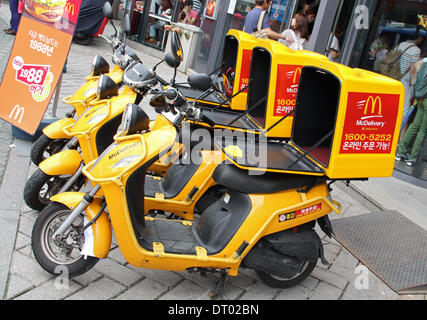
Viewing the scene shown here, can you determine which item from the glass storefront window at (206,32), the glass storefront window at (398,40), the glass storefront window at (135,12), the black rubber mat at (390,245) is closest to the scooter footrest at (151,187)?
the black rubber mat at (390,245)

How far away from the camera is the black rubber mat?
371cm

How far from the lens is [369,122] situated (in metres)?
3.00

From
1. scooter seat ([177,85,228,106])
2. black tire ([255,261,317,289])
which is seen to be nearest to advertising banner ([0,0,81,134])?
scooter seat ([177,85,228,106])

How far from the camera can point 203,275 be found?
3213 mm

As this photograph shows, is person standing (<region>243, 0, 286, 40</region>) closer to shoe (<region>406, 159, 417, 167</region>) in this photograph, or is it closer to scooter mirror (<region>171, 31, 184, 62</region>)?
shoe (<region>406, 159, 417, 167</region>)

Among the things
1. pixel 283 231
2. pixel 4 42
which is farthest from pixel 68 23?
pixel 4 42

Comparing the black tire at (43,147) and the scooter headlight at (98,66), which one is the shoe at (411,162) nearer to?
the scooter headlight at (98,66)

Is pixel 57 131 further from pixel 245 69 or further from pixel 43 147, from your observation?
pixel 245 69

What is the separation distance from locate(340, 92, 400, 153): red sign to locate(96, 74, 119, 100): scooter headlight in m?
1.97

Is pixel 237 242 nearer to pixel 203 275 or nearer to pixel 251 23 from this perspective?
pixel 203 275

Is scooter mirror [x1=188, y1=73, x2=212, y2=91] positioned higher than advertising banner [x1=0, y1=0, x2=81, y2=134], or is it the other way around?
scooter mirror [x1=188, y1=73, x2=212, y2=91]

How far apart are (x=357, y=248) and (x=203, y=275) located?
1572 mm

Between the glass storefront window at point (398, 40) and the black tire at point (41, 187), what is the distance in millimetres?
4262

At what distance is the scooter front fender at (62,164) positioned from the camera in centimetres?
346
